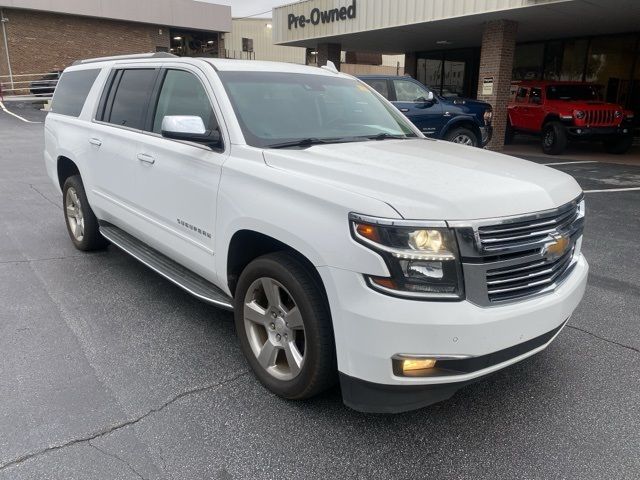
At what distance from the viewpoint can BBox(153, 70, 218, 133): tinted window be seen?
11.7 ft

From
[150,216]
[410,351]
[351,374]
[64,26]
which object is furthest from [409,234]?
[64,26]

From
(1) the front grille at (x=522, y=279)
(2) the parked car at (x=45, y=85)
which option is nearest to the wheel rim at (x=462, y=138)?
(1) the front grille at (x=522, y=279)

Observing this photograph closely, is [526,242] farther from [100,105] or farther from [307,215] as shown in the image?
[100,105]

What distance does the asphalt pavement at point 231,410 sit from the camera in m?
2.52

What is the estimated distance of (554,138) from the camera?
47.5 feet

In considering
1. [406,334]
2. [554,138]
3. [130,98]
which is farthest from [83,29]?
[406,334]

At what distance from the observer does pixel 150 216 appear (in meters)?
4.05

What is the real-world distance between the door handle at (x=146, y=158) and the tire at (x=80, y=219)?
1.45m

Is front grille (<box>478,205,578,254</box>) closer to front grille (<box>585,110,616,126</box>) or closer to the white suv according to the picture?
the white suv

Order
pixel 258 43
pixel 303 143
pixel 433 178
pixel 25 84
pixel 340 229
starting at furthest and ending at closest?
pixel 258 43, pixel 25 84, pixel 303 143, pixel 433 178, pixel 340 229

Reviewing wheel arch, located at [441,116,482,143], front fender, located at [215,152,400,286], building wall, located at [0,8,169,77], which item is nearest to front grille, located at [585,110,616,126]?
wheel arch, located at [441,116,482,143]

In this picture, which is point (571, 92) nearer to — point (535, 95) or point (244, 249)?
point (535, 95)

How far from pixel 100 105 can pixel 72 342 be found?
236 cm

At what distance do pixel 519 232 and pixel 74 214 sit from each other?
185 inches
